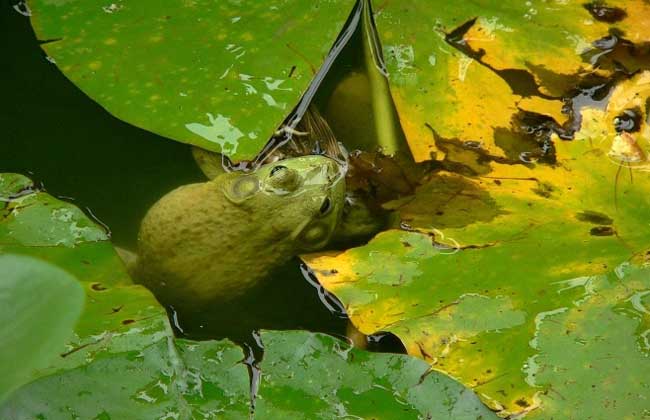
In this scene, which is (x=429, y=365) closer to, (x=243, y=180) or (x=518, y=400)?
(x=518, y=400)

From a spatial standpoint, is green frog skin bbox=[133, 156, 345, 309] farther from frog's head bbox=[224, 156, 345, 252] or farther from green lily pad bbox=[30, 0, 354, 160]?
green lily pad bbox=[30, 0, 354, 160]

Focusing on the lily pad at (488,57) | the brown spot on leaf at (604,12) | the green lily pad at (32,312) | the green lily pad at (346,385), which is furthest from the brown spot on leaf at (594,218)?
the green lily pad at (32,312)

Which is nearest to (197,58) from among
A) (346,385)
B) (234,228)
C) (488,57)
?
(234,228)

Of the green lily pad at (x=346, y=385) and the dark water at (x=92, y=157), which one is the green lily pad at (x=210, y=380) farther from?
the dark water at (x=92, y=157)

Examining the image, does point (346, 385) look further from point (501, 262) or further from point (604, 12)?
point (604, 12)

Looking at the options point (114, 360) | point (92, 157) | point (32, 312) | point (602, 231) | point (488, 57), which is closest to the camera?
point (32, 312)

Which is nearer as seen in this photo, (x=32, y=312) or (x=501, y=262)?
(x=32, y=312)

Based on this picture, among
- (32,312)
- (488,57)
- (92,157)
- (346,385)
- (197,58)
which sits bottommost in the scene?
(346,385)

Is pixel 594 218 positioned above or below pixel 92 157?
below
